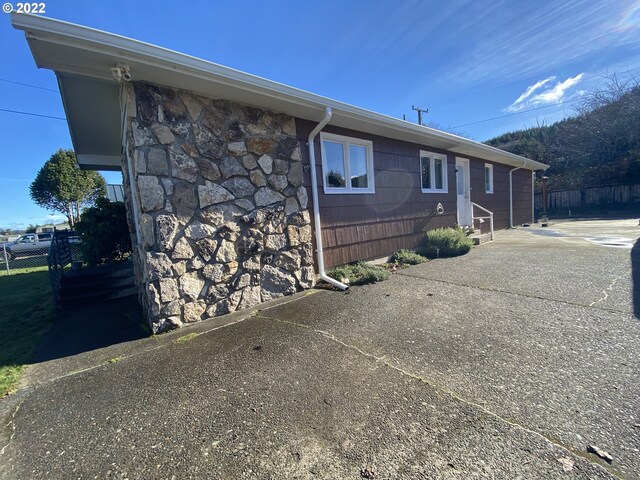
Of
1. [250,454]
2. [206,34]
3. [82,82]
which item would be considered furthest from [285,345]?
[206,34]

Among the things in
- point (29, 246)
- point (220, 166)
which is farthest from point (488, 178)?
point (29, 246)

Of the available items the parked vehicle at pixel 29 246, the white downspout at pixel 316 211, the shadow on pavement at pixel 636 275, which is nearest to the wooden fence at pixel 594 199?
the shadow on pavement at pixel 636 275

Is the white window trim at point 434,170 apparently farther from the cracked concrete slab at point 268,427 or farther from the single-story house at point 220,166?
the cracked concrete slab at point 268,427

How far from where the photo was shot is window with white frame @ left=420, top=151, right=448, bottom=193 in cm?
751

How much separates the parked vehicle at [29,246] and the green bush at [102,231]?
16.8 metres

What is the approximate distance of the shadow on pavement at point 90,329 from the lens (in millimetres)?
3223

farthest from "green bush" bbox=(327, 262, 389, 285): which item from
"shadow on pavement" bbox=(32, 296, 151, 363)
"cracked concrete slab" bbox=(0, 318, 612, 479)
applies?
"shadow on pavement" bbox=(32, 296, 151, 363)

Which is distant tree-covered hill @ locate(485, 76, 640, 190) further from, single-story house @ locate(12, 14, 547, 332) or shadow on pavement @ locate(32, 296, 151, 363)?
shadow on pavement @ locate(32, 296, 151, 363)

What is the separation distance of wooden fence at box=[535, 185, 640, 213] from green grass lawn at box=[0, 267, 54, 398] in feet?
78.6

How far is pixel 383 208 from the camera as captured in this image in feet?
20.5

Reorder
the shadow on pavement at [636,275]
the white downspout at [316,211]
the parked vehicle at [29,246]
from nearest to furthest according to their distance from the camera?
the shadow on pavement at [636,275] → the white downspout at [316,211] → the parked vehicle at [29,246]

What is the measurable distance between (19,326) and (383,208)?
20.9 feet

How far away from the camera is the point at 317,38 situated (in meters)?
7.00

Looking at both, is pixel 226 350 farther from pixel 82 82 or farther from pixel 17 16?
pixel 82 82
